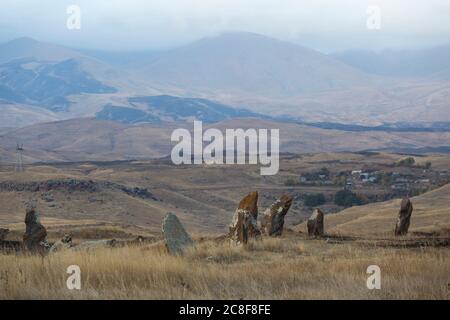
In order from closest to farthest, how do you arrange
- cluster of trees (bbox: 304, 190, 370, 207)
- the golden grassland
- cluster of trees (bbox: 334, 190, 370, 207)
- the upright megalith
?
the golden grassland < the upright megalith < cluster of trees (bbox: 334, 190, 370, 207) < cluster of trees (bbox: 304, 190, 370, 207)

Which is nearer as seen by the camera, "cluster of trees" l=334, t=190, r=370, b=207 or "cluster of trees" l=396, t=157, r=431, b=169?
"cluster of trees" l=334, t=190, r=370, b=207

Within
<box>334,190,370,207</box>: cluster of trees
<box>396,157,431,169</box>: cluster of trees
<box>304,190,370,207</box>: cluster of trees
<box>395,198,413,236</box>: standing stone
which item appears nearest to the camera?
<box>395,198,413,236</box>: standing stone

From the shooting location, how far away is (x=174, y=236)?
63.8 feet

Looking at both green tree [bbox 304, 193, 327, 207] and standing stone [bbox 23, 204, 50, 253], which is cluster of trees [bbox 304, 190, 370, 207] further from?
standing stone [bbox 23, 204, 50, 253]

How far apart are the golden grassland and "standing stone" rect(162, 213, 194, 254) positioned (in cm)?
220

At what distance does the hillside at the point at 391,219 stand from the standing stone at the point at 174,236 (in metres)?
13.5

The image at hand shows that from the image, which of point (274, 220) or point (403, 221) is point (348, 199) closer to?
point (403, 221)

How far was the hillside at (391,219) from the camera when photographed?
3614 centimetres

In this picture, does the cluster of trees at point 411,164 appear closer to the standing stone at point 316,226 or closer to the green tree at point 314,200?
the green tree at point 314,200

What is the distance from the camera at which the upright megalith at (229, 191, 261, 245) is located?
21359 millimetres

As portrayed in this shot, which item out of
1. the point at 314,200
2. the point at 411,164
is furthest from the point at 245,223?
the point at 411,164

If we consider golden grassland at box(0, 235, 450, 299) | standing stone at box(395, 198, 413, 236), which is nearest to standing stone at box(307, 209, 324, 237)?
standing stone at box(395, 198, 413, 236)
